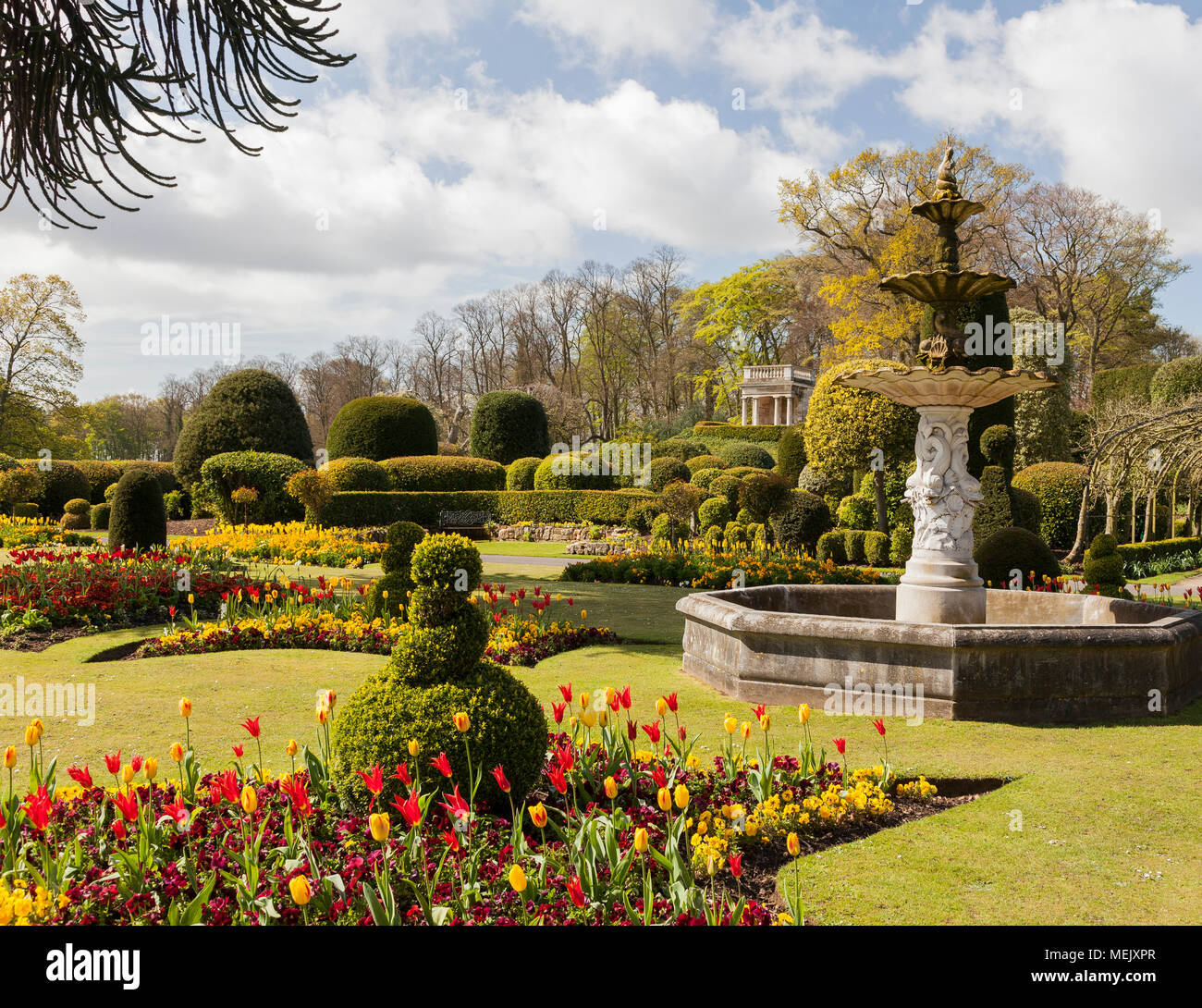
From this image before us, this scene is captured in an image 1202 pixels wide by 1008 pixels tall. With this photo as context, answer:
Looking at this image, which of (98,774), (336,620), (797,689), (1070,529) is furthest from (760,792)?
(1070,529)

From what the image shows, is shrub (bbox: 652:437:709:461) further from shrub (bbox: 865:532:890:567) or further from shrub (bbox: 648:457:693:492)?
shrub (bbox: 865:532:890:567)

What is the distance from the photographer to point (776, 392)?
44.9 meters

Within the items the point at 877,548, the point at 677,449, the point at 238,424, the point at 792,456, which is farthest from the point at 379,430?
the point at 877,548

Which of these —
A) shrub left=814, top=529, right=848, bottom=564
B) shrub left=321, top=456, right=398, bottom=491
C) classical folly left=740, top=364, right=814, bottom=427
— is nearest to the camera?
shrub left=814, top=529, right=848, bottom=564

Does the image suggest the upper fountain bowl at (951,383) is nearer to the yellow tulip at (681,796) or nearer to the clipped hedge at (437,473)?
the yellow tulip at (681,796)

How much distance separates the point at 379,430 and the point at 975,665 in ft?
81.1

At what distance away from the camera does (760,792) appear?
4.15 m

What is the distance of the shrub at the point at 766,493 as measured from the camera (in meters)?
17.6

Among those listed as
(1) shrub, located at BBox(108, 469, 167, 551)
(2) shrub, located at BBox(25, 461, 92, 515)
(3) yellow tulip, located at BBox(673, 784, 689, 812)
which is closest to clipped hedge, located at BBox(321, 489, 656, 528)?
(1) shrub, located at BBox(108, 469, 167, 551)

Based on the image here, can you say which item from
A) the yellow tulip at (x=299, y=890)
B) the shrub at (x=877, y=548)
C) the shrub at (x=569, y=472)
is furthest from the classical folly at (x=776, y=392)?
the yellow tulip at (x=299, y=890)

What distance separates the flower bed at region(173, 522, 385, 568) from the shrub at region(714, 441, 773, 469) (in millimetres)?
16001

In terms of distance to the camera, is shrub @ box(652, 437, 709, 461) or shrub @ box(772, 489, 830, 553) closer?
shrub @ box(772, 489, 830, 553)

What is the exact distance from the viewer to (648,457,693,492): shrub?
2527 cm
